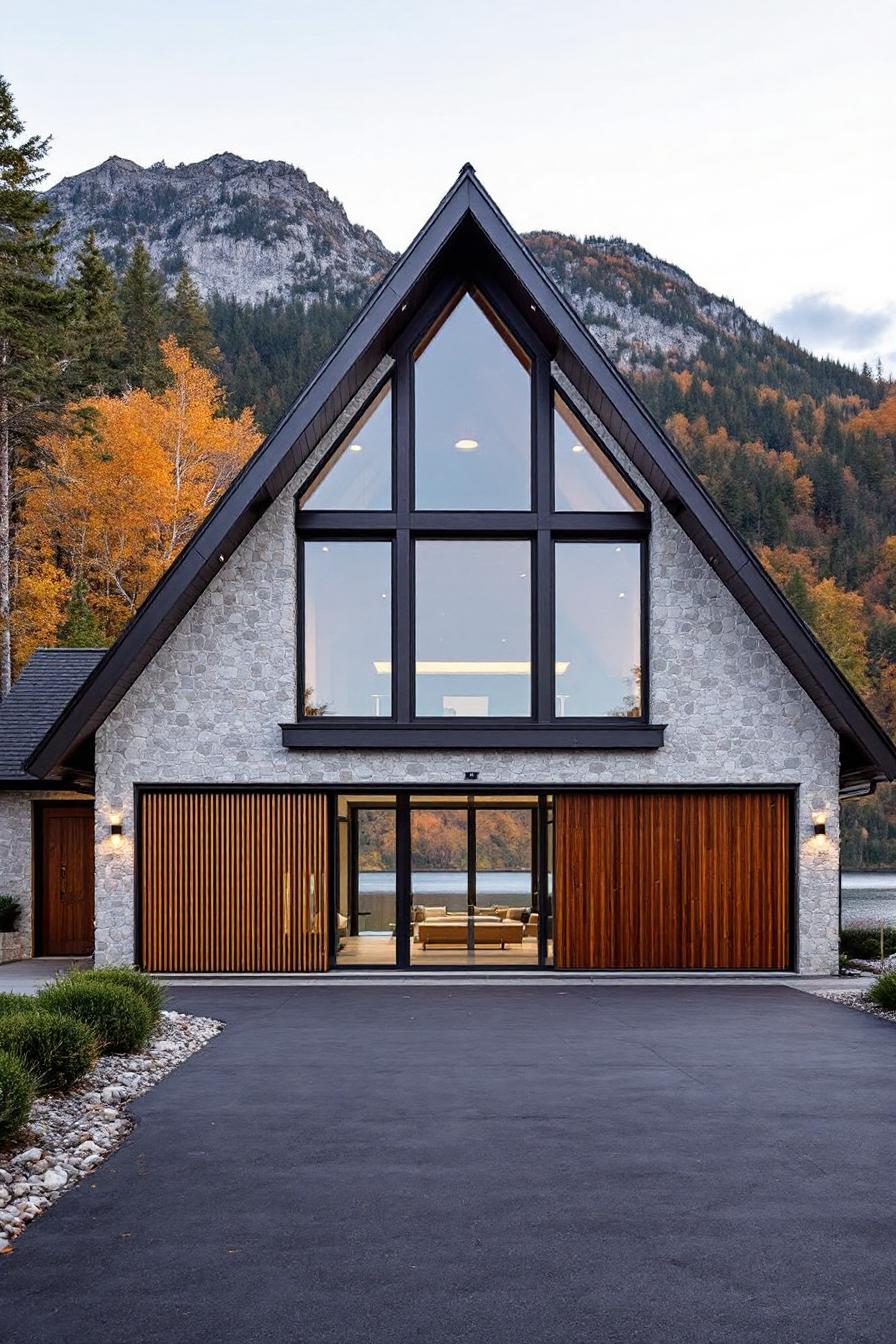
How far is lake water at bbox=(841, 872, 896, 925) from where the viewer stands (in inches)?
977

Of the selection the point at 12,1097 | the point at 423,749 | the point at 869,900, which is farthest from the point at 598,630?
the point at 869,900

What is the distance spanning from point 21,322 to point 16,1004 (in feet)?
80.7

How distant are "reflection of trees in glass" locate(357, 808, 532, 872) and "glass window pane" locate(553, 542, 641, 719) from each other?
5.80 ft

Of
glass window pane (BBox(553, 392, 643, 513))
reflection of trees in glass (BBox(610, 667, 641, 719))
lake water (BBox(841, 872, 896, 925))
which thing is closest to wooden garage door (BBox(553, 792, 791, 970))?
reflection of trees in glass (BBox(610, 667, 641, 719))

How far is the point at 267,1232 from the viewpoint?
16.3 feet

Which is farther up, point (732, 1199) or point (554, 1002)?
point (732, 1199)

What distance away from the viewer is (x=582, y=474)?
13.8 meters

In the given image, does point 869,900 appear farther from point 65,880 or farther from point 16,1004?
point 16,1004

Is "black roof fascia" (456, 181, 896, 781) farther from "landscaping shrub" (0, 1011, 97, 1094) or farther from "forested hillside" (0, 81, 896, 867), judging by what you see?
"forested hillside" (0, 81, 896, 867)

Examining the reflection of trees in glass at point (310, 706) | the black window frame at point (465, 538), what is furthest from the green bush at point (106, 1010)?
the reflection of trees in glass at point (310, 706)

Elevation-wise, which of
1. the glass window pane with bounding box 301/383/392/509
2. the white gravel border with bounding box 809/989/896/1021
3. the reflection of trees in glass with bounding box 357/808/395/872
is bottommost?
the white gravel border with bounding box 809/989/896/1021

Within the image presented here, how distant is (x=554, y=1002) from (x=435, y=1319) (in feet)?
25.5

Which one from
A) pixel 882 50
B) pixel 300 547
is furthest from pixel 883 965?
pixel 882 50

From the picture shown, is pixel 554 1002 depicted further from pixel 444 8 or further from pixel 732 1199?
pixel 444 8
